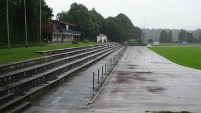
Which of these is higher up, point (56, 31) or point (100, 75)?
point (56, 31)

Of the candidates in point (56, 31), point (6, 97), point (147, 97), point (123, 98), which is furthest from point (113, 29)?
point (6, 97)

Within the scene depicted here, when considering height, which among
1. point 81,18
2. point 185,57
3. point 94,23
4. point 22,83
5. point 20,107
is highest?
point 81,18

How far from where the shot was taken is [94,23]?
101 m

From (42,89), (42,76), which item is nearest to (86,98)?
(42,89)

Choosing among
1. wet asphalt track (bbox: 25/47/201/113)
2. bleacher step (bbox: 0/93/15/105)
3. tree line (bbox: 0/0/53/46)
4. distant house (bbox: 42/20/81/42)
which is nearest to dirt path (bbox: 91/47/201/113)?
wet asphalt track (bbox: 25/47/201/113)

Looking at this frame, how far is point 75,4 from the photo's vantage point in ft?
315

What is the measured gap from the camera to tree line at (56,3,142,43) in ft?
Answer: 306

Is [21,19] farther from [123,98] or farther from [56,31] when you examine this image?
[123,98]

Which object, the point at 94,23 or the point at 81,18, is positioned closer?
the point at 81,18

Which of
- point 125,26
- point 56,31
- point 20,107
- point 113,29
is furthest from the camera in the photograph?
point 125,26

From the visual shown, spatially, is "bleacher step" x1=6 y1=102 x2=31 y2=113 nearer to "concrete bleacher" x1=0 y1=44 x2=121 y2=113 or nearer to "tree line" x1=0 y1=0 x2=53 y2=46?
"concrete bleacher" x1=0 y1=44 x2=121 y2=113

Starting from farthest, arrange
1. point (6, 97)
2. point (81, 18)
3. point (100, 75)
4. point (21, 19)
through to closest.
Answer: point (81, 18) < point (21, 19) < point (100, 75) < point (6, 97)

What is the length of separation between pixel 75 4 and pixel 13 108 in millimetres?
87037

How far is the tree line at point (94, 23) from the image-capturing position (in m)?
93.4
